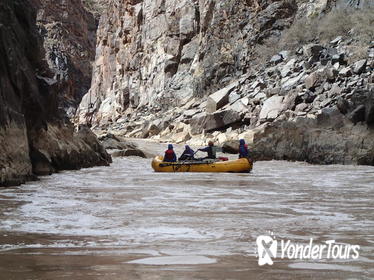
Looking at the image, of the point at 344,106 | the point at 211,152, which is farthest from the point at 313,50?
the point at 211,152

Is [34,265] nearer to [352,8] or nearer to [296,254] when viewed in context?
[296,254]

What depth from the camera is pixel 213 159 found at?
1541cm

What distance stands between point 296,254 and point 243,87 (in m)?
27.0

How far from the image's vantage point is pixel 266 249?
13.7ft

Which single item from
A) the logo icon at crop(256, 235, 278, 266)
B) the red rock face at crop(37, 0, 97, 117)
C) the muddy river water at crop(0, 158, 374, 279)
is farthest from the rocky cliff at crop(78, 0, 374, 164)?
the red rock face at crop(37, 0, 97, 117)

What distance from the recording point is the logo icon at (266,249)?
12.3ft

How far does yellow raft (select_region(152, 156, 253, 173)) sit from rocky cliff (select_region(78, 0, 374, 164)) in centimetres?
412

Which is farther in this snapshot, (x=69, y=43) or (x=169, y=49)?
(x=69, y=43)

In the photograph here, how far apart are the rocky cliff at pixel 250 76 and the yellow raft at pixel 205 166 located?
4117 millimetres

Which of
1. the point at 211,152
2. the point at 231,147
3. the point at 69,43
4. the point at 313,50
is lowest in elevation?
the point at 211,152

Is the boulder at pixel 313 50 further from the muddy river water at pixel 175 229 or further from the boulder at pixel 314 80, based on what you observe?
the muddy river water at pixel 175 229

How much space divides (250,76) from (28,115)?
2005cm

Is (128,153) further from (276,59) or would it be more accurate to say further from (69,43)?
(69,43)

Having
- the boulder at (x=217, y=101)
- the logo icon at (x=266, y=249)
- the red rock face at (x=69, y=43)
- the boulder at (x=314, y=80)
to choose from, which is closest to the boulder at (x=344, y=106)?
the boulder at (x=314, y=80)
